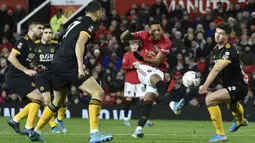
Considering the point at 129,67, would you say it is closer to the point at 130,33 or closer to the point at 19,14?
the point at 130,33

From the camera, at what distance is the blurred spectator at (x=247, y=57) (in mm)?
24039

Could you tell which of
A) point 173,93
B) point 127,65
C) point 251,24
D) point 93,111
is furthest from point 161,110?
point 93,111

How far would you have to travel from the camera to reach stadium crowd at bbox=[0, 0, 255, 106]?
2408 cm

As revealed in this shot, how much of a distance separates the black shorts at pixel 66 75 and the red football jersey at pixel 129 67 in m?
8.18

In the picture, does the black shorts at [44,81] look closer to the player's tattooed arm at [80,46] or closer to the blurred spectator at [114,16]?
the player's tattooed arm at [80,46]

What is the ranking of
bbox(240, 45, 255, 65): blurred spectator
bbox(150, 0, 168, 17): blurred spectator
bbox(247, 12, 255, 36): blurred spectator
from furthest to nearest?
bbox(150, 0, 168, 17): blurred spectator < bbox(247, 12, 255, 36): blurred spectator < bbox(240, 45, 255, 65): blurred spectator

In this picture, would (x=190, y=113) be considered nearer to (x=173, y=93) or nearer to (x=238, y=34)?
(x=173, y=93)

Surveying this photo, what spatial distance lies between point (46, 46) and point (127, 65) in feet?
14.1

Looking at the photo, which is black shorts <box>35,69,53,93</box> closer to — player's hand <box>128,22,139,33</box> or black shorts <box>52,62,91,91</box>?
player's hand <box>128,22,139,33</box>

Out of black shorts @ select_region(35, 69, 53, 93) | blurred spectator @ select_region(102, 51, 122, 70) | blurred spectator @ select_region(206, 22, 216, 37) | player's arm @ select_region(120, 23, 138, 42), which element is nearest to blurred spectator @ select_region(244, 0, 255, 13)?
blurred spectator @ select_region(206, 22, 216, 37)

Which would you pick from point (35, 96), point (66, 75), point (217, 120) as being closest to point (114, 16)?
point (35, 96)

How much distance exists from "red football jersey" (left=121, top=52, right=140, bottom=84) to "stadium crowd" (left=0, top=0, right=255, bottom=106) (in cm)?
253

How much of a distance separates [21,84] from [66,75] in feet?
9.34

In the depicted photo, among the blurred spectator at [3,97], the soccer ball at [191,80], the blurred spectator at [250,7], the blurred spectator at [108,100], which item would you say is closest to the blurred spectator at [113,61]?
the blurred spectator at [108,100]
